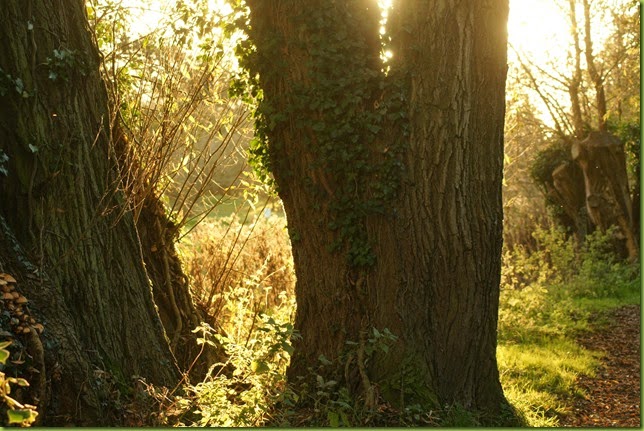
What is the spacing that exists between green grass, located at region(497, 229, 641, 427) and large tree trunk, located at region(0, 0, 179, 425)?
3014mm

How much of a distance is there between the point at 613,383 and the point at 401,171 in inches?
156

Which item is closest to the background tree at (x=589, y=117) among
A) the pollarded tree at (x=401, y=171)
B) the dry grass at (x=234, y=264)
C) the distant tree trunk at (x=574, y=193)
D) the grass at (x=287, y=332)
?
the distant tree trunk at (x=574, y=193)

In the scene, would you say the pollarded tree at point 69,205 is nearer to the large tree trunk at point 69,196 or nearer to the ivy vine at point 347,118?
the large tree trunk at point 69,196

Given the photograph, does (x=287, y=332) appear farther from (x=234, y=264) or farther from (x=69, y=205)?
(x=234, y=264)

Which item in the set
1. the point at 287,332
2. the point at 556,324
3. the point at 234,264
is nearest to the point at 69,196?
the point at 287,332

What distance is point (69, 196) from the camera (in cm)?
492

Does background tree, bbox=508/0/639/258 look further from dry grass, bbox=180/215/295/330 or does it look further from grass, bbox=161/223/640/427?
dry grass, bbox=180/215/295/330

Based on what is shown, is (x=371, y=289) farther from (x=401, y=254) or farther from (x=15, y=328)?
(x=15, y=328)

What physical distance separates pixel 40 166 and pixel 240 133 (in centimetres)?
239

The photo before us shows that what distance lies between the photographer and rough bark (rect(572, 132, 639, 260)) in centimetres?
1468

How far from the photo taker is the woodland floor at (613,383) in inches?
254

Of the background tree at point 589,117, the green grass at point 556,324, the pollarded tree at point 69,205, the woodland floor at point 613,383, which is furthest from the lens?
the background tree at point 589,117

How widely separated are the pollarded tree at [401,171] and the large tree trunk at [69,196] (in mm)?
1256

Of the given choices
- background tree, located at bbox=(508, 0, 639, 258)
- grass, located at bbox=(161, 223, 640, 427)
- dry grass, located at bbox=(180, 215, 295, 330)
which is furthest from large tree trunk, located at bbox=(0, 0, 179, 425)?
background tree, located at bbox=(508, 0, 639, 258)
